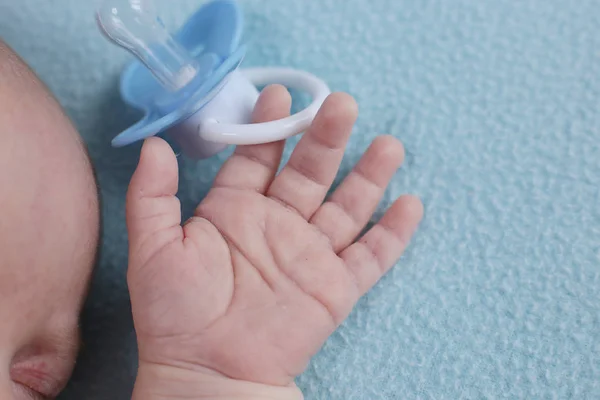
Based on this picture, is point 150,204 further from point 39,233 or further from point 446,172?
point 446,172

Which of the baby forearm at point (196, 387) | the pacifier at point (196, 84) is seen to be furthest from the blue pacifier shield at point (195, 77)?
the baby forearm at point (196, 387)

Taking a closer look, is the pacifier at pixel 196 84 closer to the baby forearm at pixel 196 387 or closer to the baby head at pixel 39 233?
the baby head at pixel 39 233

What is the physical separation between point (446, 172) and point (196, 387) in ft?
1.22

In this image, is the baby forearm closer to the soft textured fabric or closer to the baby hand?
the baby hand

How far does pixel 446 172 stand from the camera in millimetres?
720

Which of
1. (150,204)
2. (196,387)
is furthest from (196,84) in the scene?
(196,387)

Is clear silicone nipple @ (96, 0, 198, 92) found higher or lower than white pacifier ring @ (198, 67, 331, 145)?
higher

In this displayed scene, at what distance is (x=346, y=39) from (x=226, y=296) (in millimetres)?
370

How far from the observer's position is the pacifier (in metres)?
0.61

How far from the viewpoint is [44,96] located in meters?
0.58

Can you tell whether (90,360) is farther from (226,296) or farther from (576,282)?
(576,282)

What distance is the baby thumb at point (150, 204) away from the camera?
59 centimetres

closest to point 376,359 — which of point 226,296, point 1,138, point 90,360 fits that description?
point 226,296

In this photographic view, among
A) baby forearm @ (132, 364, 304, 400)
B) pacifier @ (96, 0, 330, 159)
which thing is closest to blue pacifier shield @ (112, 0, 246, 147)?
pacifier @ (96, 0, 330, 159)
